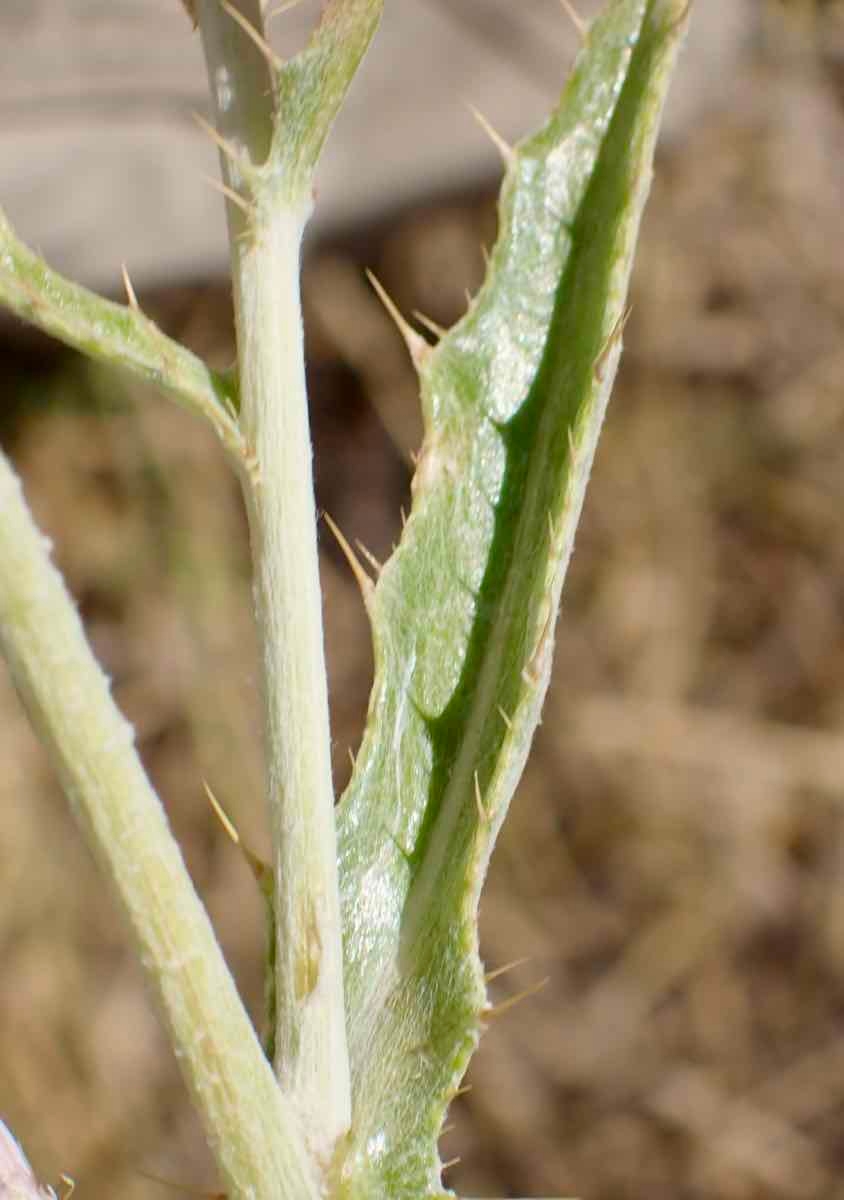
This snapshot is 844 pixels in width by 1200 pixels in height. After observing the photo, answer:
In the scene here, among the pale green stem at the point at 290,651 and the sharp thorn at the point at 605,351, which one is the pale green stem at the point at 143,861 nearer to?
the pale green stem at the point at 290,651

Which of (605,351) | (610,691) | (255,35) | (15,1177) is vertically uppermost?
(255,35)

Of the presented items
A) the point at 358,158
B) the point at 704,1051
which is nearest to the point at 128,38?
the point at 358,158

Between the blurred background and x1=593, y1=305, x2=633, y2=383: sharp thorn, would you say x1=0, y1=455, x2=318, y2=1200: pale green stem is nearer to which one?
x1=593, y1=305, x2=633, y2=383: sharp thorn

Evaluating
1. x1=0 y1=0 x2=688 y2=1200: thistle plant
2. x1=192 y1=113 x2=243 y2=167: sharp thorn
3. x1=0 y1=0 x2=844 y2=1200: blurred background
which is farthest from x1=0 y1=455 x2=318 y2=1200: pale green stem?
x1=0 y1=0 x2=844 y2=1200: blurred background

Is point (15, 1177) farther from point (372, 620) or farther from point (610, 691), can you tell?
point (610, 691)

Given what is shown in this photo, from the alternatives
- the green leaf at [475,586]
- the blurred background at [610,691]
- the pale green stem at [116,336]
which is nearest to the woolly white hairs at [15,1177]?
the green leaf at [475,586]

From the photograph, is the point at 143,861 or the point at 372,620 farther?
the point at 372,620

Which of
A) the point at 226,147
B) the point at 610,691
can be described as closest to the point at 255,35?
the point at 226,147

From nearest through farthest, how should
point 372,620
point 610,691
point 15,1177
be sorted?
point 15,1177 < point 372,620 < point 610,691
